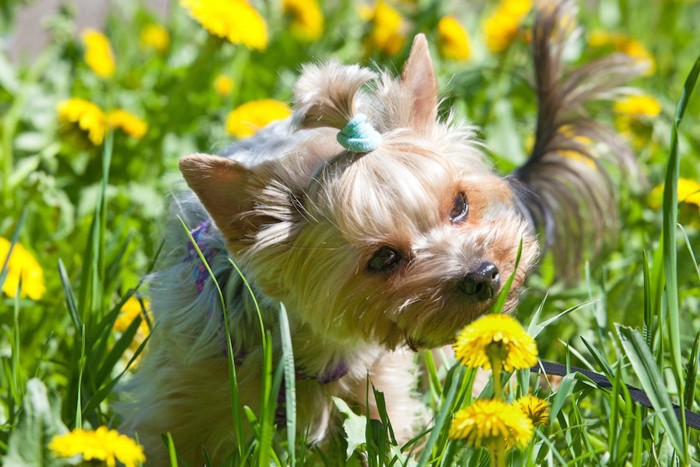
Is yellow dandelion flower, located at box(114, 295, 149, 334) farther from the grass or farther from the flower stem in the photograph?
the flower stem

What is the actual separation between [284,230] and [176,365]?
51cm

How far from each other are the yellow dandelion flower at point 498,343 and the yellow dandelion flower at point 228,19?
250cm

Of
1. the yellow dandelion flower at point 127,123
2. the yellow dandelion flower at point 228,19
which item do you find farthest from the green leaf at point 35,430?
the yellow dandelion flower at point 127,123

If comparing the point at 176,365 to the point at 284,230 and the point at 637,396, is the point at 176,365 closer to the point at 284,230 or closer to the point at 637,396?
the point at 284,230

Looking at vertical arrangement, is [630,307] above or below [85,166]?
below

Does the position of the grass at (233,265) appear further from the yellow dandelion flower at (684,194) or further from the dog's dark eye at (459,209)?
the dog's dark eye at (459,209)

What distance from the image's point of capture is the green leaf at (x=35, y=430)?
200 centimetres

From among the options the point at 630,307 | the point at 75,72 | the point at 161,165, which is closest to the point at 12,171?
the point at 161,165

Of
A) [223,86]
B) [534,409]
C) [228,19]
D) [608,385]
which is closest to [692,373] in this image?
[608,385]

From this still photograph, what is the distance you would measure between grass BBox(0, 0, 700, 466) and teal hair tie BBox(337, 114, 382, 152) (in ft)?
1.88

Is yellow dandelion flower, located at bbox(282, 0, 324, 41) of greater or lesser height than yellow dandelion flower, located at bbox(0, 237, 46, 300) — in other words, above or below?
above

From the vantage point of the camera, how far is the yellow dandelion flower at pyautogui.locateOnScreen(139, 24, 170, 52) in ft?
18.9

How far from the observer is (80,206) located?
4266mm

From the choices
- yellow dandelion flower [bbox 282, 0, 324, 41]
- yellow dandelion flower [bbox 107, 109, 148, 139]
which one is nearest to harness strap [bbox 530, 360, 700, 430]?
yellow dandelion flower [bbox 107, 109, 148, 139]
